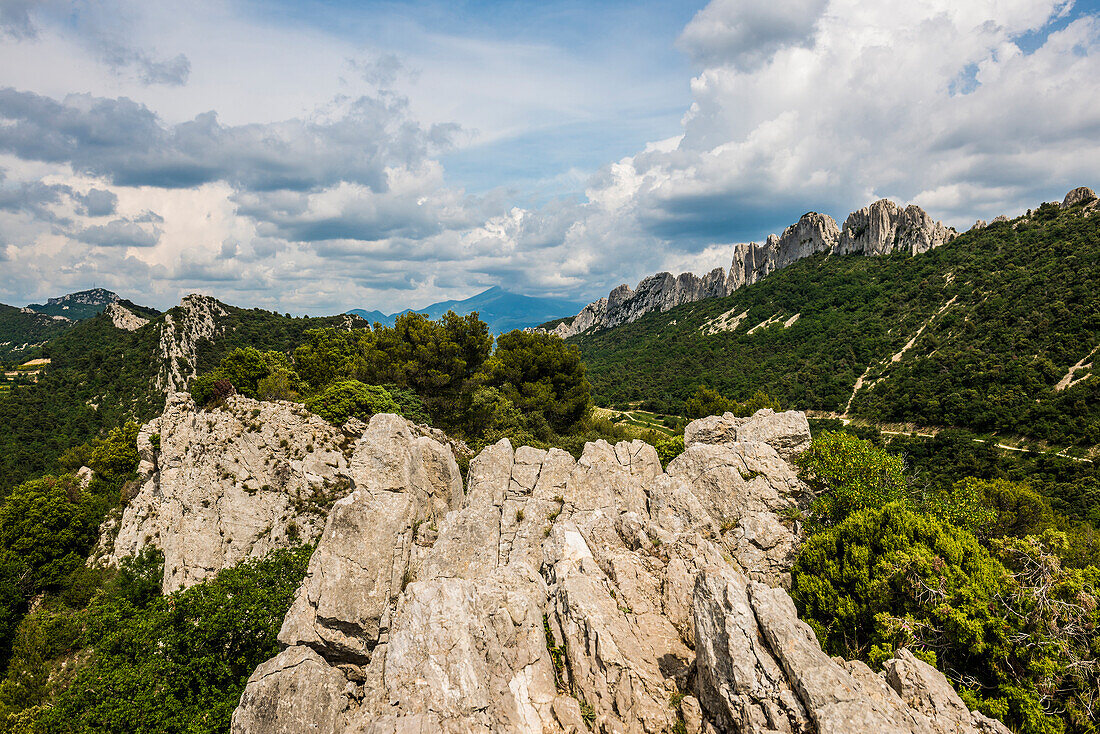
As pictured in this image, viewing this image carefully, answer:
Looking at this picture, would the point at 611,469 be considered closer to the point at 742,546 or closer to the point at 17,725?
the point at 742,546

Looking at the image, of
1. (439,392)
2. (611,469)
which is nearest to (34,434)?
(439,392)

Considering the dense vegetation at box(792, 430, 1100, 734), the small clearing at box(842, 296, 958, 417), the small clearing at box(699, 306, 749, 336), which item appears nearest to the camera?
the dense vegetation at box(792, 430, 1100, 734)

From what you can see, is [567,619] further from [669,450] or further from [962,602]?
[669,450]

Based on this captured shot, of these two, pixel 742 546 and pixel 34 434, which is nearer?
pixel 742 546

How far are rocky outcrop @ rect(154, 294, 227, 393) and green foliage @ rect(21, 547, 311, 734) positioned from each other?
10277 cm

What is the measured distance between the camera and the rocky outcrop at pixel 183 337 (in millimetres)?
106594

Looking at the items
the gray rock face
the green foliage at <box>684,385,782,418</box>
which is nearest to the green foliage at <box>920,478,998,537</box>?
the green foliage at <box>684,385,782,418</box>

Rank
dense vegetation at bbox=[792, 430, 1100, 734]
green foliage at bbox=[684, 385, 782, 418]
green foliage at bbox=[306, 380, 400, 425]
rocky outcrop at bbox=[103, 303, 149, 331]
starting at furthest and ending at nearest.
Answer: rocky outcrop at bbox=[103, 303, 149, 331] → green foliage at bbox=[684, 385, 782, 418] → green foliage at bbox=[306, 380, 400, 425] → dense vegetation at bbox=[792, 430, 1100, 734]

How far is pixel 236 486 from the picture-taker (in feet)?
88.3

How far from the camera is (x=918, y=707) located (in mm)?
10648

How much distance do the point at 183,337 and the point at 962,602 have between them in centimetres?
15291

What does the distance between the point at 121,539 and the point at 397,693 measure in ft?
115

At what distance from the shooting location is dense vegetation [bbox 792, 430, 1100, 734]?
12.4 metres

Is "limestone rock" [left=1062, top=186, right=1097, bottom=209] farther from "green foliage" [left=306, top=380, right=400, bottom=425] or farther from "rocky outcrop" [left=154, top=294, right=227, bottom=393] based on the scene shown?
"rocky outcrop" [left=154, top=294, right=227, bottom=393]
